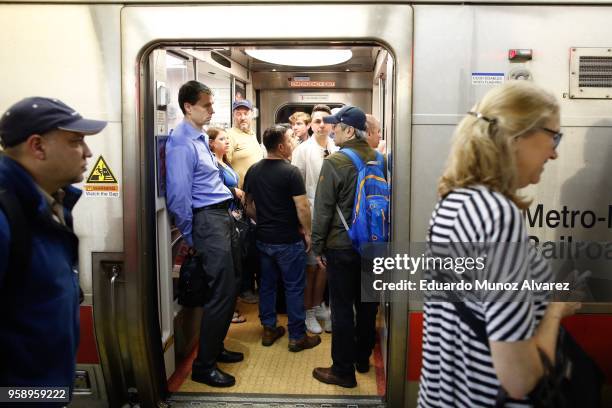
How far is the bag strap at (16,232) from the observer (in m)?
1.41

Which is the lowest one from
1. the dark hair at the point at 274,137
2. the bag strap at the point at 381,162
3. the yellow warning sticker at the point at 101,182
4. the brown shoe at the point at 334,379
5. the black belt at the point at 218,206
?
the brown shoe at the point at 334,379

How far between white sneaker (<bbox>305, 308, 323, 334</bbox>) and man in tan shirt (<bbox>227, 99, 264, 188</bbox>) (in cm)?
143

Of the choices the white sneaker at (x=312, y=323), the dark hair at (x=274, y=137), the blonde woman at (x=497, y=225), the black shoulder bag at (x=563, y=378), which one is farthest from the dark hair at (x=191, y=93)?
the black shoulder bag at (x=563, y=378)

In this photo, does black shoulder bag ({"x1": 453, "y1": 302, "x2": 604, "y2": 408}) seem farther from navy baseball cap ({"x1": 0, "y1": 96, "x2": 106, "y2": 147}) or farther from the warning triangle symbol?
the warning triangle symbol

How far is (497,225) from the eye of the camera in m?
1.21

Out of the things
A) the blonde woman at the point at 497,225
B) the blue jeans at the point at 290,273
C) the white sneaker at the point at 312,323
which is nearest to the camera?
the blonde woman at the point at 497,225

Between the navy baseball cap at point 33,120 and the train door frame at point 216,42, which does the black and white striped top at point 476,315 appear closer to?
the train door frame at point 216,42

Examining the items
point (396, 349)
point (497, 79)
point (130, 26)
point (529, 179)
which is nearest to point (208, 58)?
point (130, 26)

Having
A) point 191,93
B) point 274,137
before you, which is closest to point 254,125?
point 274,137

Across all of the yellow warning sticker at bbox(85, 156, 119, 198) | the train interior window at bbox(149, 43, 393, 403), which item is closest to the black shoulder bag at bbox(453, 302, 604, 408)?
the train interior window at bbox(149, 43, 393, 403)

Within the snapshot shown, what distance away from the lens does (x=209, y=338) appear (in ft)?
10.3

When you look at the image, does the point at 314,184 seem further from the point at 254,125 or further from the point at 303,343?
the point at 254,125

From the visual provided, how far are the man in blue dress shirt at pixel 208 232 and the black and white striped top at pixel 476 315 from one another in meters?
1.86

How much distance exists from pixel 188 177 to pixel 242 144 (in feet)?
6.27
